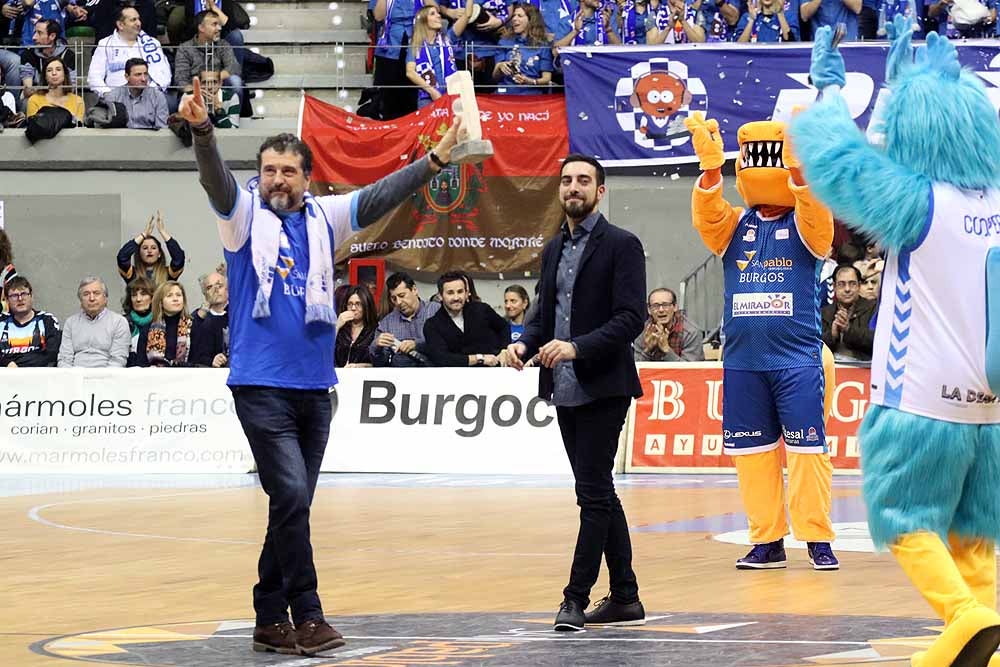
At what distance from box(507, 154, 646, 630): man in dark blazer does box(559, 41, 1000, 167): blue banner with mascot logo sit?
41.7 feet

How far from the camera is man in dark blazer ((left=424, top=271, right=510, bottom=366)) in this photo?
17062 millimetres

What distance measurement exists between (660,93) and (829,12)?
2.63 m

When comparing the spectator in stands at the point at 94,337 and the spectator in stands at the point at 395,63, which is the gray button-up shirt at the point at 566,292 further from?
the spectator in stands at the point at 395,63

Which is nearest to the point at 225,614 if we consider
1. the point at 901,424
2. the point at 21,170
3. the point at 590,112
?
the point at 901,424

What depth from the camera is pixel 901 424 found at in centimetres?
596

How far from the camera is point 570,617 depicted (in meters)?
7.29

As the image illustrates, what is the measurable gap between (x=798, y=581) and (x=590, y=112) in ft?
39.9

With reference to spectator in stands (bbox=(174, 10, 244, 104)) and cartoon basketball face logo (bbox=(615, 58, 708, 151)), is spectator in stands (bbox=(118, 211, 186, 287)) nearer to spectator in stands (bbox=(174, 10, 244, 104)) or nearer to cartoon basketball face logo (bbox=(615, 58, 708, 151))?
spectator in stands (bbox=(174, 10, 244, 104))

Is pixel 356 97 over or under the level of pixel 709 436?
over

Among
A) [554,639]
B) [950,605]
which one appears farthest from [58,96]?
[950,605]

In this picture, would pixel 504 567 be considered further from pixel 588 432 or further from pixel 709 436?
pixel 709 436

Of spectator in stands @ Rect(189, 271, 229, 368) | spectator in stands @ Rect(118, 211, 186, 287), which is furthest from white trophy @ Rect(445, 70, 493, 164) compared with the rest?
spectator in stands @ Rect(118, 211, 186, 287)

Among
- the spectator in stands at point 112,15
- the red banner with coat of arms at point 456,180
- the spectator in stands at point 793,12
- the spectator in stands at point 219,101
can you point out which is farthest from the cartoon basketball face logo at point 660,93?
the spectator in stands at point 112,15

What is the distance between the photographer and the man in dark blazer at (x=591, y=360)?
24.4ft
